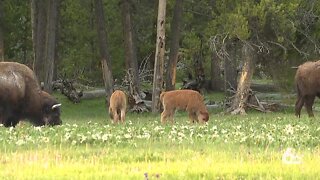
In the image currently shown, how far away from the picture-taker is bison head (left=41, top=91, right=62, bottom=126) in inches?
952

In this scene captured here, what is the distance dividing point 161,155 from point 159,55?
22381 mm

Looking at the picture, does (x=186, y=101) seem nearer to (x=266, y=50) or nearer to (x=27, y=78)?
(x=27, y=78)

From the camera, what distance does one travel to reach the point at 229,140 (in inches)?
578

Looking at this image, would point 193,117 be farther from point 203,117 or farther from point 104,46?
point 104,46

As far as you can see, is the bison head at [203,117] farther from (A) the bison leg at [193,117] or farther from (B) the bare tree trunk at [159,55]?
(B) the bare tree trunk at [159,55]

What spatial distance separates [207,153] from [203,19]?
34.6 metres

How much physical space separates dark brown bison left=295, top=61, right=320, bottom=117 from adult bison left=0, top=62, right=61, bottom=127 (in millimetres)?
10751

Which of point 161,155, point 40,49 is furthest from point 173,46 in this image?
point 161,155

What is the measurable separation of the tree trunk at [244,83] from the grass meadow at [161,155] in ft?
56.7

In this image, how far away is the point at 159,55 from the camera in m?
33.9

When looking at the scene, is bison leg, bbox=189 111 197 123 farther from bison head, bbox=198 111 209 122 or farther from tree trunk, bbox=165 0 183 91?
tree trunk, bbox=165 0 183 91

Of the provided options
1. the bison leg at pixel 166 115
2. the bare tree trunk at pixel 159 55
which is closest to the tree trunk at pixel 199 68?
the bare tree trunk at pixel 159 55

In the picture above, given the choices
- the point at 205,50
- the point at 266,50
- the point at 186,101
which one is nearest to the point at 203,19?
the point at 205,50

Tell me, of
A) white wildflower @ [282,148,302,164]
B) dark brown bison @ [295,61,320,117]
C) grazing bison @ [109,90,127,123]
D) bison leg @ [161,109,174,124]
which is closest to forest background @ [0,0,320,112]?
dark brown bison @ [295,61,320,117]
